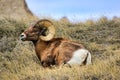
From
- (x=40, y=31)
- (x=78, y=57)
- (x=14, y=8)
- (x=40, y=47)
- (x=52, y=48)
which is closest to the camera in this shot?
(x=78, y=57)

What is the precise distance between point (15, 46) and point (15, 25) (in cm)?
205

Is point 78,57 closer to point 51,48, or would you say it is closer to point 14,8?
point 51,48

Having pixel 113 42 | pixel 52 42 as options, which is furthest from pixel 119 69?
pixel 113 42

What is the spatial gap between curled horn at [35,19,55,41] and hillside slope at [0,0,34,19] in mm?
8644

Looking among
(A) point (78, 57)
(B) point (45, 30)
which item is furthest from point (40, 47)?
(A) point (78, 57)

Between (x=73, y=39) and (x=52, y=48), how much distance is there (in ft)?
15.9

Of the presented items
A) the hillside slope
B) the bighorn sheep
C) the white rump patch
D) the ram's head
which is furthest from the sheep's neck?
the hillside slope

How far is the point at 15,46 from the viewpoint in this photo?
19609 millimetres

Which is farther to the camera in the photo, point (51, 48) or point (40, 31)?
point (40, 31)

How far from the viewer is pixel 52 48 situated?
15.8 m

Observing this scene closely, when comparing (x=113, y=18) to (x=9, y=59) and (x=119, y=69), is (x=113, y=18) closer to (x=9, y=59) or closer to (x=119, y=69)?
(x=9, y=59)

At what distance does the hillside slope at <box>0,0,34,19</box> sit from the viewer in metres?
25.2

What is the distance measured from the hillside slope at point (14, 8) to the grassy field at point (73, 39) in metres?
3.23

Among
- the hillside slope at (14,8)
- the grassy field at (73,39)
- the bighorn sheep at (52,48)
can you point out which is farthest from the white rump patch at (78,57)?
the hillside slope at (14,8)
